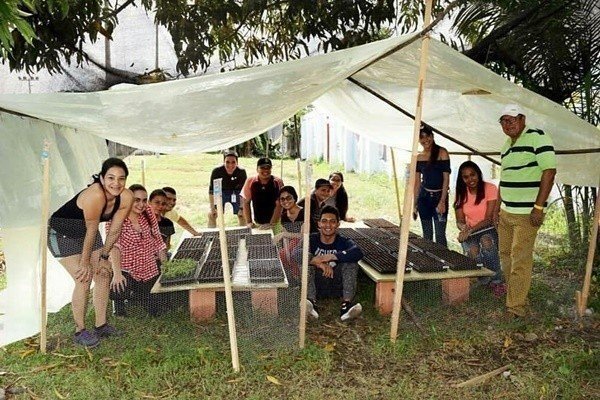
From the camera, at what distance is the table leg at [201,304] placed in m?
4.29

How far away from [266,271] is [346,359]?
918 millimetres

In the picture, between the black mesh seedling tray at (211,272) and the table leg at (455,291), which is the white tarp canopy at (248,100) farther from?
the table leg at (455,291)

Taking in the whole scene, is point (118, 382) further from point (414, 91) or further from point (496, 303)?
point (414, 91)

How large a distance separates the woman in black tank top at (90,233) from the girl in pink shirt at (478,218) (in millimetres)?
2938

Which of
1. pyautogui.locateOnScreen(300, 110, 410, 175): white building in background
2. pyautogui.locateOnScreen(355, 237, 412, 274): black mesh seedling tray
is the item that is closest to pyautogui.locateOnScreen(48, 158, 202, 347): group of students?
pyautogui.locateOnScreen(355, 237, 412, 274): black mesh seedling tray

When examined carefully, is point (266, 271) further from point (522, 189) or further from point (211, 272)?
point (522, 189)

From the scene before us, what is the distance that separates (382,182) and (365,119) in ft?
→ 19.3

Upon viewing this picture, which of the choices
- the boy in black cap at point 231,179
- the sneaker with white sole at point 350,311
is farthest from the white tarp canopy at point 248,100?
the boy in black cap at point 231,179

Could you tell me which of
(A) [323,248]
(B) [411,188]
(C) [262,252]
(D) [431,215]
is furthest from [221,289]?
(D) [431,215]

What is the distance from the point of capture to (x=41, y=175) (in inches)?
157

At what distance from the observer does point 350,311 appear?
4395mm

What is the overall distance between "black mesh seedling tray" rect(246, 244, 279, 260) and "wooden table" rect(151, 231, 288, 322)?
0.20 meters

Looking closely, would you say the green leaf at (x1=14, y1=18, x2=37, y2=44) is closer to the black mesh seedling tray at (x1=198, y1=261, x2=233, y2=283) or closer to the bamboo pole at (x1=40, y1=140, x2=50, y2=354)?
the bamboo pole at (x1=40, y1=140, x2=50, y2=354)

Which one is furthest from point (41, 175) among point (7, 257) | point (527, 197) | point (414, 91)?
point (527, 197)
